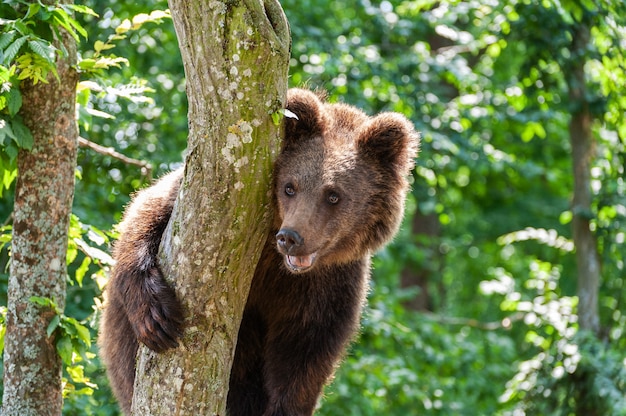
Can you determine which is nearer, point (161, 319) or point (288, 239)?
point (161, 319)

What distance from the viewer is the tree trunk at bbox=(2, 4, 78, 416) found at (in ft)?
15.5

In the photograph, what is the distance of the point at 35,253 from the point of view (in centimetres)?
475

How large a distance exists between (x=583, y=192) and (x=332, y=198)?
222 inches

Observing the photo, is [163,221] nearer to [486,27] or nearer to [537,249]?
[486,27]

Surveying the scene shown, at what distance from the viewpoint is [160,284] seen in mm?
4059

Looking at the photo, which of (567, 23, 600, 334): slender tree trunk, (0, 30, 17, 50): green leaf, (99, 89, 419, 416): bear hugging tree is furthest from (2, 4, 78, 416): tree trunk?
(567, 23, 600, 334): slender tree trunk

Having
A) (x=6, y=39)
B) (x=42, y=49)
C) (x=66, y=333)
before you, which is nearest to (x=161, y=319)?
(x=66, y=333)

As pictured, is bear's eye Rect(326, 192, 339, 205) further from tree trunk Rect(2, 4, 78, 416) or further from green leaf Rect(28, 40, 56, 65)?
green leaf Rect(28, 40, 56, 65)

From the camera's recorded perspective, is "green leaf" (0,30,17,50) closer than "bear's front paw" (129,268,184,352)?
No

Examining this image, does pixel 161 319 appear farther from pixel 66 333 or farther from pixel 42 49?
pixel 42 49

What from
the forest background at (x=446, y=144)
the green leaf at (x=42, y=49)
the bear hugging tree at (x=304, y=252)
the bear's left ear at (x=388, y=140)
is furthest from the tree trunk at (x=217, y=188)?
the forest background at (x=446, y=144)

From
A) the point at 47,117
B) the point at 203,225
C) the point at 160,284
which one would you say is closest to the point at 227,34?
the point at 203,225

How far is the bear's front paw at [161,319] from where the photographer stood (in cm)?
389

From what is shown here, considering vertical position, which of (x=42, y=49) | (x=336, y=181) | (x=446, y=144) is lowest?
(x=446, y=144)
